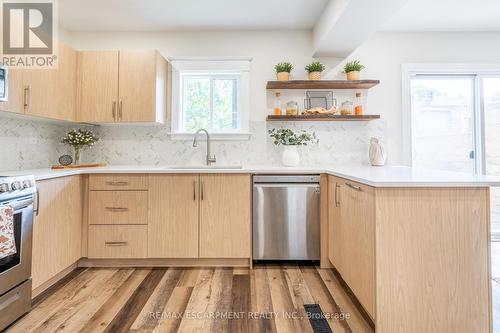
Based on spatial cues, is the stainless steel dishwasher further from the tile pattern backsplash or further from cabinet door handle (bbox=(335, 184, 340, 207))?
the tile pattern backsplash

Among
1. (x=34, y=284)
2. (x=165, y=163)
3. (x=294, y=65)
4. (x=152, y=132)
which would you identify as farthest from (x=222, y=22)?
(x=34, y=284)

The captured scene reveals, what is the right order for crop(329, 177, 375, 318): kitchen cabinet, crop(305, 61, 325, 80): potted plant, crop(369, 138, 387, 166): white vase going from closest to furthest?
crop(329, 177, 375, 318): kitchen cabinet < crop(369, 138, 387, 166): white vase < crop(305, 61, 325, 80): potted plant

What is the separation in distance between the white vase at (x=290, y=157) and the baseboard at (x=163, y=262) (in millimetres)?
1091

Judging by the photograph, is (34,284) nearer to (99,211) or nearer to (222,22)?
(99,211)

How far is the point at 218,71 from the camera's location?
124 inches

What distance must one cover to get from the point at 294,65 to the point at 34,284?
3.12m

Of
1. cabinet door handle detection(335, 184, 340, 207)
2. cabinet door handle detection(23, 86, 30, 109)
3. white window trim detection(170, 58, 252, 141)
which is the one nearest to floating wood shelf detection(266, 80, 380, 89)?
white window trim detection(170, 58, 252, 141)

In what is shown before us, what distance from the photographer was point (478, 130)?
328 cm

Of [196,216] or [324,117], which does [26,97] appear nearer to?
[196,216]

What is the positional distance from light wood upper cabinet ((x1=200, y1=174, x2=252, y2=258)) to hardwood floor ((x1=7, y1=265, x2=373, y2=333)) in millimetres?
198

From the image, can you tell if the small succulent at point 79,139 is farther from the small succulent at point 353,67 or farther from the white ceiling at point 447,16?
the white ceiling at point 447,16

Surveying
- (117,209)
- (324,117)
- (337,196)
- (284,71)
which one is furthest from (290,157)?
(117,209)

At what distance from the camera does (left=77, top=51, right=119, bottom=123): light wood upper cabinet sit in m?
2.79

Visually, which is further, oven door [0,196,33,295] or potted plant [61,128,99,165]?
potted plant [61,128,99,165]
